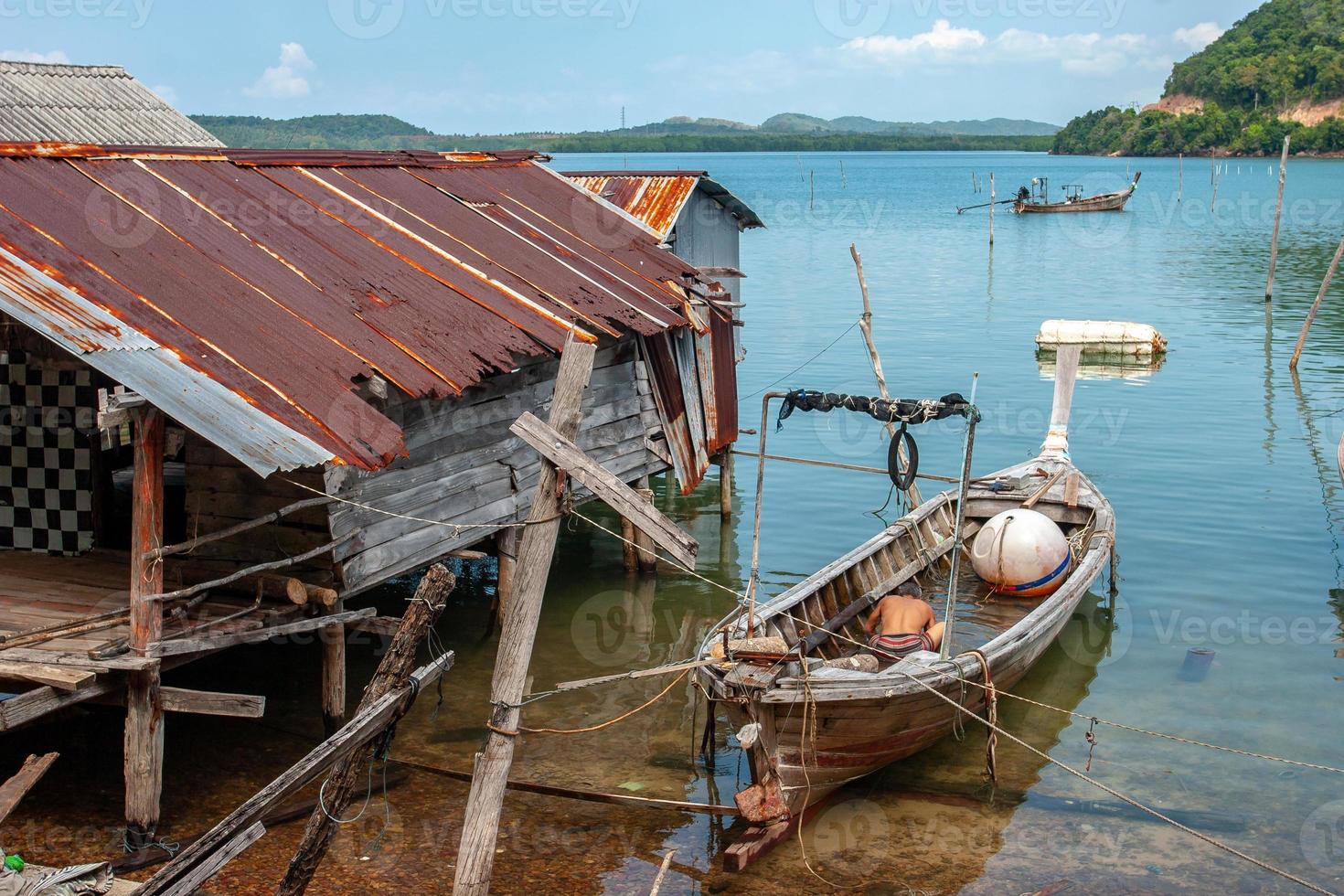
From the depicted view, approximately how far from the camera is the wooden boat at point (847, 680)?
364 inches

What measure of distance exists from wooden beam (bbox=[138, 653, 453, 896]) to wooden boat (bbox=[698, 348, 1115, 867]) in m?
3.04

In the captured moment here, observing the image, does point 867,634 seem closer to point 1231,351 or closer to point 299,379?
point 299,379

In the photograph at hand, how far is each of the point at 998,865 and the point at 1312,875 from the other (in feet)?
7.71

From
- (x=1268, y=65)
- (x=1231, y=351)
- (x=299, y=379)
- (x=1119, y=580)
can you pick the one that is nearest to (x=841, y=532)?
(x=1119, y=580)

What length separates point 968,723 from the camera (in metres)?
11.3

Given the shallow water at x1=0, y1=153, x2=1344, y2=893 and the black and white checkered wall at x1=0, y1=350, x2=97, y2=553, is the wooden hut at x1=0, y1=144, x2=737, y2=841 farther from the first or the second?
the shallow water at x1=0, y1=153, x2=1344, y2=893

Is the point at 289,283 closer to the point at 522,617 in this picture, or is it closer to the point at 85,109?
the point at 522,617

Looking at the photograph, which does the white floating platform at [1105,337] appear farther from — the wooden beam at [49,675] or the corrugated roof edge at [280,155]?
the wooden beam at [49,675]

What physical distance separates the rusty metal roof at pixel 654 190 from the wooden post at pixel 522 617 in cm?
1104

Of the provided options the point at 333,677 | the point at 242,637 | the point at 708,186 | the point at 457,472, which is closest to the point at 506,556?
the point at 457,472

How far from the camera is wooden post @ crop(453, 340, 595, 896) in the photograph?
25.4ft

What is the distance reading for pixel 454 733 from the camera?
11.4 meters

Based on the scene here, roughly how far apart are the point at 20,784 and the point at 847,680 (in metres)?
5.55

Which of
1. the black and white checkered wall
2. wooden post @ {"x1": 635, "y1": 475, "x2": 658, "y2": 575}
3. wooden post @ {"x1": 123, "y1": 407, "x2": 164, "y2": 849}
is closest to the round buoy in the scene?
wooden post @ {"x1": 635, "y1": 475, "x2": 658, "y2": 575}
